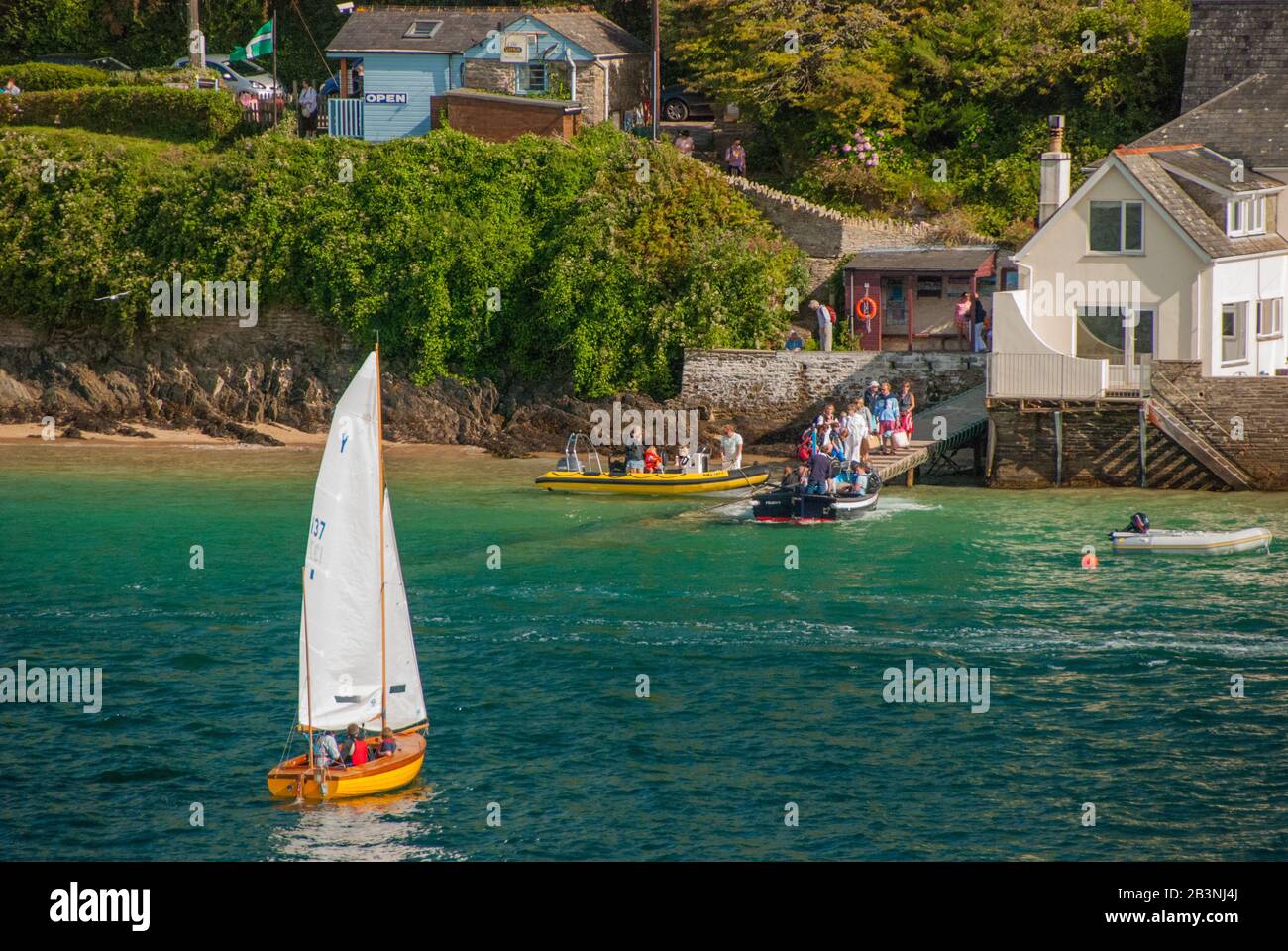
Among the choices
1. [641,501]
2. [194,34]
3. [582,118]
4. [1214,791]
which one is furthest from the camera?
[194,34]

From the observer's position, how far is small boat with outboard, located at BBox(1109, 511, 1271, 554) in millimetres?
42344

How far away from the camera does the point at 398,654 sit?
93.2 feet

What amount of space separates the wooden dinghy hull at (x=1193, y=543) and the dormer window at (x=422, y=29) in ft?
119

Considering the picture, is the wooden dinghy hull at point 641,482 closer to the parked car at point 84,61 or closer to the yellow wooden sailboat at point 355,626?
the yellow wooden sailboat at point 355,626

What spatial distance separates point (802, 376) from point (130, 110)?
27.8 m

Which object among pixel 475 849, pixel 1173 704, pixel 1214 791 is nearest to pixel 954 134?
pixel 1173 704

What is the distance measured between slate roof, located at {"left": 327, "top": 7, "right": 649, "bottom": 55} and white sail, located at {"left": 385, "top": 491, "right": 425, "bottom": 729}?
4156cm

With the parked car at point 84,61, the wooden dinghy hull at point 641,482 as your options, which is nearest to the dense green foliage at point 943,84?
the wooden dinghy hull at point 641,482

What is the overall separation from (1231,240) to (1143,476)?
748 cm

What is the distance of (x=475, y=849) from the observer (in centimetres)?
2577

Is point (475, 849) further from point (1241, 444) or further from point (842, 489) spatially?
point (1241, 444)

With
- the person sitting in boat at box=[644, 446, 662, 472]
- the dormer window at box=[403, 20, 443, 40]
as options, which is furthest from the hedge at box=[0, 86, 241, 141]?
the person sitting in boat at box=[644, 446, 662, 472]

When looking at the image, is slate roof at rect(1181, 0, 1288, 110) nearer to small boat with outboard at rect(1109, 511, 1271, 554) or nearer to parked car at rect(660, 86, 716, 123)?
parked car at rect(660, 86, 716, 123)

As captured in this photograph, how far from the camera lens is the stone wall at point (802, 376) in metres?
55.3
